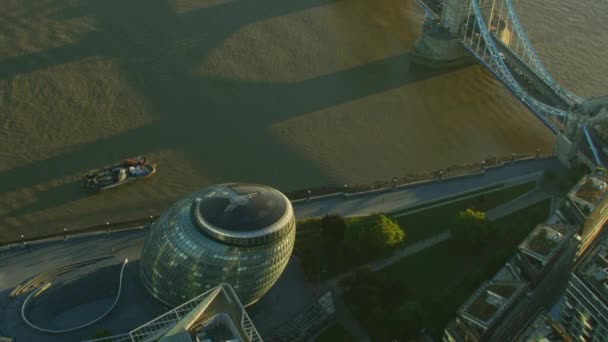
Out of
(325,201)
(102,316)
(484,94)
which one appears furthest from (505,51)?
(102,316)

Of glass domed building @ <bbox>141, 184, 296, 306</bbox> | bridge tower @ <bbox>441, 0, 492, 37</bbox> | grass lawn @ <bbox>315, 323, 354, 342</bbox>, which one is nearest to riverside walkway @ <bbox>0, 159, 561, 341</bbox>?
grass lawn @ <bbox>315, 323, 354, 342</bbox>

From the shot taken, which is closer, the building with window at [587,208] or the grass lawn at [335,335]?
the grass lawn at [335,335]

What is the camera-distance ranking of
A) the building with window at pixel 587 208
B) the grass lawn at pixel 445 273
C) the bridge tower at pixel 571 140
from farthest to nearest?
the bridge tower at pixel 571 140, the grass lawn at pixel 445 273, the building with window at pixel 587 208

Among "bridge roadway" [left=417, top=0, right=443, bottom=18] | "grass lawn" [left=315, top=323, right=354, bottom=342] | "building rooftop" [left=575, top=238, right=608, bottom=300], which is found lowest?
"grass lawn" [left=315, top=323, right=354, bottom=342]

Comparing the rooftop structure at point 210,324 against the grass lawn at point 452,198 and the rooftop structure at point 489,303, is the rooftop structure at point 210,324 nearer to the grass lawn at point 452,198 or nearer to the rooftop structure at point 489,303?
the rooftop structure at point 489,303

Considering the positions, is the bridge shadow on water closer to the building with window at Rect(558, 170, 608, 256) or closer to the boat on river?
the boat on river

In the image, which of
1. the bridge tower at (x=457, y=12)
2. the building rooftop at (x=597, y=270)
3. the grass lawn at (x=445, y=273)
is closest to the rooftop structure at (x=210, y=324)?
the grass lawn at (x=445, y=273)
